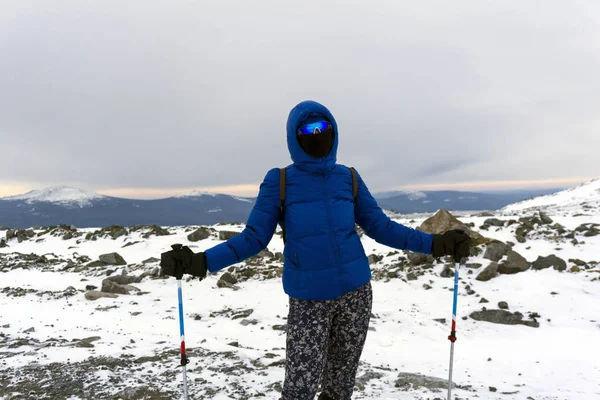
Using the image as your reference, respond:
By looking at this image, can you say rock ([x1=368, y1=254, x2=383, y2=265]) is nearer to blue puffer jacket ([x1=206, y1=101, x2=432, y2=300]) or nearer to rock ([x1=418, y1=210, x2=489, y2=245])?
rock ([x1=418, y1=210, x2=489, y2=245])

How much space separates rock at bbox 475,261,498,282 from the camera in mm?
10484

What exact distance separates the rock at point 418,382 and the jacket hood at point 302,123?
369 centimetres

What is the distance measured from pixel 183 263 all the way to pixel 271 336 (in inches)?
203

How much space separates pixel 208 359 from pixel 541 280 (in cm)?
938

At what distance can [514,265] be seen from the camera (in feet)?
35.2

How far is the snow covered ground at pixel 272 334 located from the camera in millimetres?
4875

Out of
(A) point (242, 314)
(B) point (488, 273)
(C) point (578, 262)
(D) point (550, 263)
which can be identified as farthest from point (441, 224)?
(A) point (242, 314)

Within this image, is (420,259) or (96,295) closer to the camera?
(96,295)

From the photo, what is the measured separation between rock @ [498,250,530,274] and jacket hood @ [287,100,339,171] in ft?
33.1

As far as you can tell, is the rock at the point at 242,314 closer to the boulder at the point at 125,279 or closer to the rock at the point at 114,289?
the rock at the point at 114,289

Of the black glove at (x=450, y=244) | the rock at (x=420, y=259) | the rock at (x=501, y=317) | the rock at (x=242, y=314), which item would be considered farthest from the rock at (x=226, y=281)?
the black glove at (x=450, y=244)

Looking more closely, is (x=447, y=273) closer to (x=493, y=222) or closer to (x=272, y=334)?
(x=493, y=222)

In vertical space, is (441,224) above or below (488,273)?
above

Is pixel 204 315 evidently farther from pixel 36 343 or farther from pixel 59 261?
pixel 59 261
